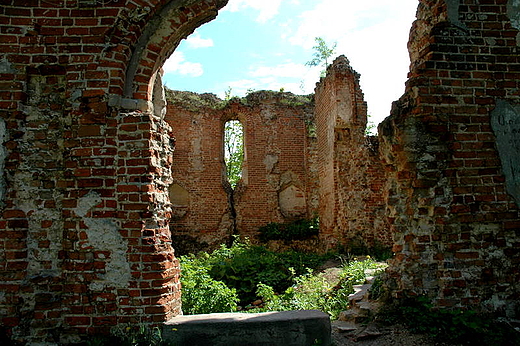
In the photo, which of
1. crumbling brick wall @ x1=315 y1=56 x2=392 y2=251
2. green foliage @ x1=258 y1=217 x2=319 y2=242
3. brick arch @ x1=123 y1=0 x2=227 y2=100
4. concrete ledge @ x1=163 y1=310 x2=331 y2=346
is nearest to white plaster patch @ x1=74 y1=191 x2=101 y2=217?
brick arch @ x1=123 y1=0 x2=227 y2=100

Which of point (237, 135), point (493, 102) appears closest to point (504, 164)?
point (493, 102)

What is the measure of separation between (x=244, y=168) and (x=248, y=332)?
11.4 m

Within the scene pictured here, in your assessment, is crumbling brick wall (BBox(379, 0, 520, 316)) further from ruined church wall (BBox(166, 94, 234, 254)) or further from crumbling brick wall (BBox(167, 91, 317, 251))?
ruined church wall (BBox(166, 94, 234, 254))

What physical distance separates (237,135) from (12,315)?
75.7 ft

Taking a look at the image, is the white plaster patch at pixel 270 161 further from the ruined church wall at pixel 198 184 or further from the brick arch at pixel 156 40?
the brick arch at pixel 156 40

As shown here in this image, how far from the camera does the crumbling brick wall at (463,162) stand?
3.60m

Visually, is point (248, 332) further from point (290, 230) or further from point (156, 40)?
point (290, 230)

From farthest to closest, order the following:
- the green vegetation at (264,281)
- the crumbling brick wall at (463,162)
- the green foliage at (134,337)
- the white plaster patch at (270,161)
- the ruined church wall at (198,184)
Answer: the white plaster patch at (270,161)
the ruined church wall at (198,184)
the green vegetation at (264,281)
the crumbling brick wall at (463,162)
the green foliage at (134,337)

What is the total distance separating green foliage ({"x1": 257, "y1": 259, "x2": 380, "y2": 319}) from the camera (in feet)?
18.0

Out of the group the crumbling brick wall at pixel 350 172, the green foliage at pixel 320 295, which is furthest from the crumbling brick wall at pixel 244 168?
the green foliage at pixel 320 295

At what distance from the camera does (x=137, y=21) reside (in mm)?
3609

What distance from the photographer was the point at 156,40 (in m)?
3.70

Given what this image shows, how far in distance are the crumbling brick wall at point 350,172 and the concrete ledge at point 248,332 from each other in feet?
21.7

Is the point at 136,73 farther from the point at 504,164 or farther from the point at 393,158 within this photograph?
the point at 504,164
